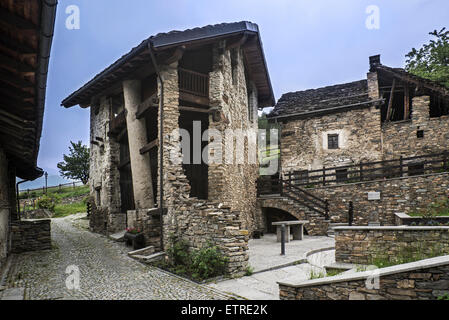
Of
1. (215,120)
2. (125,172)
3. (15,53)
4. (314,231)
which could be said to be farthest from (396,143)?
(15,53)

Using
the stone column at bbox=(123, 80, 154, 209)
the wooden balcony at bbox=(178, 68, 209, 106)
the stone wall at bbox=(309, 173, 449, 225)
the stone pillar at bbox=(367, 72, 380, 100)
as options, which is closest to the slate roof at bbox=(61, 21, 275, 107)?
the stone column at bbox=(123, 80, 154, 209)

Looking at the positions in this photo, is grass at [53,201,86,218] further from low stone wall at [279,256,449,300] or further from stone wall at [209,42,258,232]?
low stone wall at [279,256,449,300]

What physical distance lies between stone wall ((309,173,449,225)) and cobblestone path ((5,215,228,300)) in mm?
9737

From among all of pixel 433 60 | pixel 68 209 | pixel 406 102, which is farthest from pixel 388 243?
pixel 68 209

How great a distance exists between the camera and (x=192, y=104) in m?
10.2

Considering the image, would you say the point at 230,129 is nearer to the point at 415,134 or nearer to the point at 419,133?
the point at 415,134

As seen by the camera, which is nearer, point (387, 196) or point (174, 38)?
point (174, 38)

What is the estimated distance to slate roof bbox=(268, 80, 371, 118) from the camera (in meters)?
17.4

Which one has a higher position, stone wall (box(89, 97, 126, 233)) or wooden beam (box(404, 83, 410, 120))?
wooden beam (box(404, 83, 410, 120))

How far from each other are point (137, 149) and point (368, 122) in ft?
42.1

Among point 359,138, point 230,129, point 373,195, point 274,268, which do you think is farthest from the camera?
→ point 359,138

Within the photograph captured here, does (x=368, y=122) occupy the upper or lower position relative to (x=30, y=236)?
upper

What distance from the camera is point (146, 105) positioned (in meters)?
9.76

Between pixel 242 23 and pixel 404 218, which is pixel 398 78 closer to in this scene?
pixel 404 218
